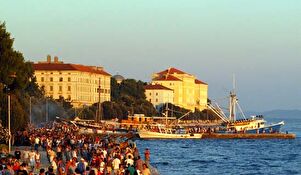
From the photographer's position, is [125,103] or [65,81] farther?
[125,103]

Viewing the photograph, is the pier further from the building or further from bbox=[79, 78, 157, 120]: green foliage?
the building

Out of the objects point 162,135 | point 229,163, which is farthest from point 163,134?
point 229,163

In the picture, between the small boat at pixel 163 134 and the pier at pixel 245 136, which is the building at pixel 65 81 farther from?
the pier at pixel 245 136

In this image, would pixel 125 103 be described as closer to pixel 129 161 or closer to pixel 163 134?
pixel 163 134

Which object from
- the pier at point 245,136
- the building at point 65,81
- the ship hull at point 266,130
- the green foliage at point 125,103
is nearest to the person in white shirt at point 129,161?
the pier at point 245,136

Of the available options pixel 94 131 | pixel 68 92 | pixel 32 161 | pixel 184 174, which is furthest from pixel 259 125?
pixel 32 161

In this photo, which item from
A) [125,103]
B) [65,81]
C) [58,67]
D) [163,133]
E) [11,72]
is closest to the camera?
[11,72]

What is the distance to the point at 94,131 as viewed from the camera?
106938mm

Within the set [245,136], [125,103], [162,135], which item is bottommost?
[245,136]

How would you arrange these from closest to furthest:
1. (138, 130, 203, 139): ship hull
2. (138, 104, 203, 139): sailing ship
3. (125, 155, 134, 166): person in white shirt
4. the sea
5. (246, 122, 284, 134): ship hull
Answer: (125, 155, 134, 166): person in white shirt < the sea < (138, 130, 203, 139): ship hull < (138, 104, 203, 139): sailing ship < (246, 122, 284, 134): ship hull

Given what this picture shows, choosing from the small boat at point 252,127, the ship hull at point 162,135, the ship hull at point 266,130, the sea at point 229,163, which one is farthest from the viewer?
the small boat at point 252,127

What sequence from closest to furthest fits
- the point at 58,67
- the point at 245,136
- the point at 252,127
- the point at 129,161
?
the point at 129,161 < the point at 245,136 < the point at 252,127 < the point at 58,67

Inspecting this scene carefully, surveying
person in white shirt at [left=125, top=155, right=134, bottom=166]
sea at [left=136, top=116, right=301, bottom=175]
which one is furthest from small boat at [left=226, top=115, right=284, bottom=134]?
person in white shirt at [left=125, top=155, right=134, bottom=166]

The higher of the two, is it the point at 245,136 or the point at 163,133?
the point at 163,133
